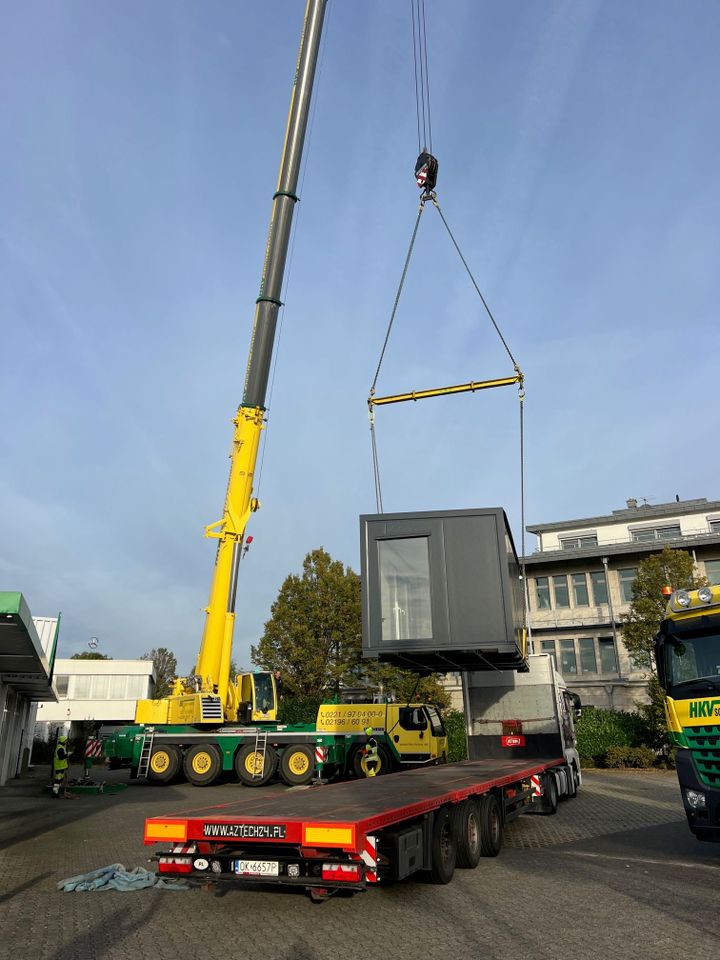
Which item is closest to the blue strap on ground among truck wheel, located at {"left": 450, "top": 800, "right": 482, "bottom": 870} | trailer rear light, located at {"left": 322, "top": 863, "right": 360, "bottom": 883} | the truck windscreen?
trailer rear light, located at {"left": 322, "top": 863, "right": 360, "bottom": 883}

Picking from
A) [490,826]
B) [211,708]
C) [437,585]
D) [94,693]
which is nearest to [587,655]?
[211,708]

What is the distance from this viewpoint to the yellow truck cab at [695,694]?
793 centimetres

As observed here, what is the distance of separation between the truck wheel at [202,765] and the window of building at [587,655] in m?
22.3

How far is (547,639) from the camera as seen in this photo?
122ft

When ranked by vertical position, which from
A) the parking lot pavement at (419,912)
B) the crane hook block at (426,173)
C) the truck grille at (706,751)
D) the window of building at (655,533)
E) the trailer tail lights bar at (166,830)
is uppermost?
the crane hook block at (426,173)

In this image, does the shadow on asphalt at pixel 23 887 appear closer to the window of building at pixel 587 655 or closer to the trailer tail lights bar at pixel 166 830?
the trailer tail lights bar at pixel 166 830

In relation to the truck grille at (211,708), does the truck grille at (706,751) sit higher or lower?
lower

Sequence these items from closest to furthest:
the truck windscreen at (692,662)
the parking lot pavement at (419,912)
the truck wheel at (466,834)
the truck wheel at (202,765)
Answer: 1. the parking lot pavement at (419,912)
2. the truck wheel at (466,834)
3. the truck windscreen at (692,662)
4. the truck wheel at (202,765)

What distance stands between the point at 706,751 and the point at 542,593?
101 ft

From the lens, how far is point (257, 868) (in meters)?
6.10

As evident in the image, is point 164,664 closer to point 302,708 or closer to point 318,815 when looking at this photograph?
point 302,708

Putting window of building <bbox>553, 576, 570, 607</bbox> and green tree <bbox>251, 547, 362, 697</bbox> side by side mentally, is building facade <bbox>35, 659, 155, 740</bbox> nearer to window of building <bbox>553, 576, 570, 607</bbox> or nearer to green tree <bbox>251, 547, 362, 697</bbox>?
green tree <bbox>251, 547, 362, 697</bbox>

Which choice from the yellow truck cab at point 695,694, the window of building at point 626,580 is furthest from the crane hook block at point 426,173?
the window of building at point 626,580

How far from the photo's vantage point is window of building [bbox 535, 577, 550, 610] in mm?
37803
